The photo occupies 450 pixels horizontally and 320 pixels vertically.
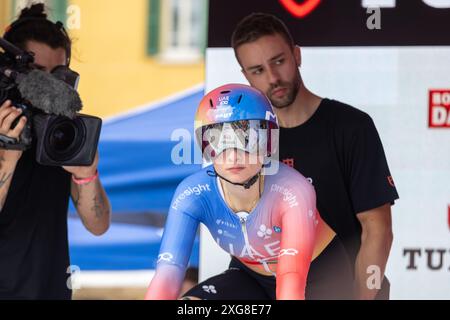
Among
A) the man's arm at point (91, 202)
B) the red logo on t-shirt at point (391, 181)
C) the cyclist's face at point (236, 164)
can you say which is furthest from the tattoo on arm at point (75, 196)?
→ the red logo on t-shirt at point (391, 181)

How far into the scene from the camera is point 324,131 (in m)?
4.09

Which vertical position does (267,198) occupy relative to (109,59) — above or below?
below

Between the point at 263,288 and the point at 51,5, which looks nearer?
the point at 263,288

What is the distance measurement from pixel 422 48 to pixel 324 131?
1.81 feet

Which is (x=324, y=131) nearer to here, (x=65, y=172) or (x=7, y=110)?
(x=65, y=172)

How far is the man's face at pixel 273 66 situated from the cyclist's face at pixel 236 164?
28.6 inches

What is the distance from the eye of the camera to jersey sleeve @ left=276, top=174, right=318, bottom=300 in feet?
10.2

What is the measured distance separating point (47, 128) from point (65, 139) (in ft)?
0.45

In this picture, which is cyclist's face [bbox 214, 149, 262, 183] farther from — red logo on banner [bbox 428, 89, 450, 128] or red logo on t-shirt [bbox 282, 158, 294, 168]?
red logo on banner [bbox 428, 89, 450, 128]

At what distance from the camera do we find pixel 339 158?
4066mm

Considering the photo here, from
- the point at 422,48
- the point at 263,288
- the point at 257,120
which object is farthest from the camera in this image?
the point at 422,48

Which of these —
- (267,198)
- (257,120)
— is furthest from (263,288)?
(257,120)

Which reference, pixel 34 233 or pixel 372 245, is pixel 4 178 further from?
pixel 372 245

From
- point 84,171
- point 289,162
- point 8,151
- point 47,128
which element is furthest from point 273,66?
point 8,151
